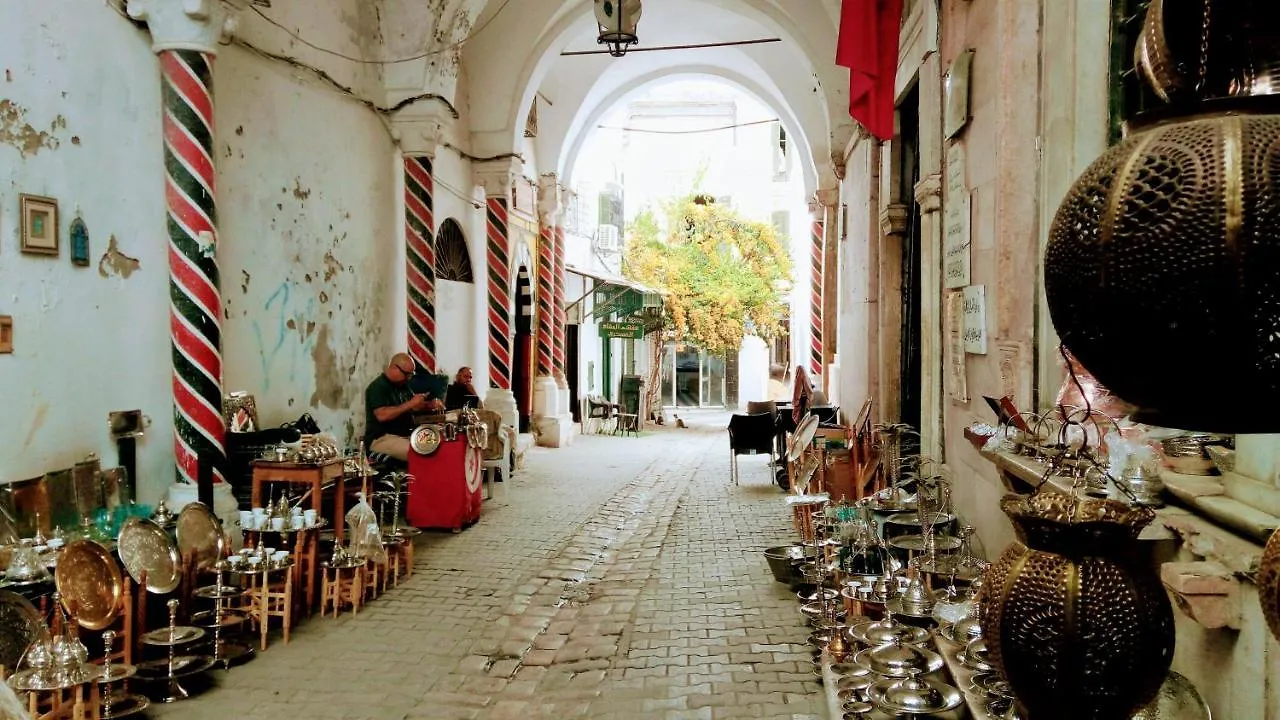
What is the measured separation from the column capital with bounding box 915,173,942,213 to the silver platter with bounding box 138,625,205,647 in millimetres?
5446

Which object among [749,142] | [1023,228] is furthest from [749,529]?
[749,142]

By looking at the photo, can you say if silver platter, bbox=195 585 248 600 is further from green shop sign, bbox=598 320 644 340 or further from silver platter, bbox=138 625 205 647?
green shop sign, bbox=598 320 644 340

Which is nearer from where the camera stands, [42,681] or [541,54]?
[42,681]

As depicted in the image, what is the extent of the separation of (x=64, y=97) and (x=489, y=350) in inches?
339

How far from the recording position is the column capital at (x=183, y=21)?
622cm

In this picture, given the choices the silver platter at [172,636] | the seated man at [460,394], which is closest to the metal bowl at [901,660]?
the silver platter at [172,636]

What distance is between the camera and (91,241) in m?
5.87

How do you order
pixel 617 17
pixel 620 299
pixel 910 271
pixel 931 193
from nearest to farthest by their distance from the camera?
pixel 931 193
pixel 910 271
pixel 617 17
pixel 620 299

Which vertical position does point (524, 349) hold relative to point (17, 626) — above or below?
above

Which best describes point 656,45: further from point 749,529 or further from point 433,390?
point 749,529

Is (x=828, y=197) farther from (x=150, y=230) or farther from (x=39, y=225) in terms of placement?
(x=39, y=225)

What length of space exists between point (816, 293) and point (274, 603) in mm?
12199

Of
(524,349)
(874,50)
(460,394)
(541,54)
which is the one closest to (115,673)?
(874,50)

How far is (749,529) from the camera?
8.83 m
